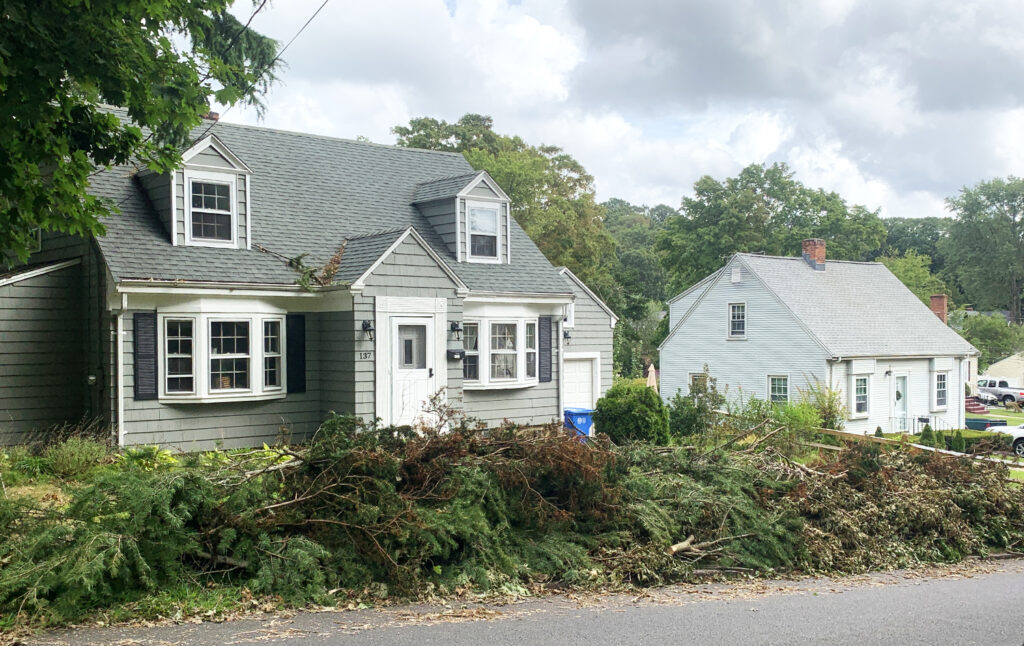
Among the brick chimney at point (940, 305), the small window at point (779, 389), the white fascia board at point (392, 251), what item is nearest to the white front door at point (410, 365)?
the white fascia board at point (392, 251)

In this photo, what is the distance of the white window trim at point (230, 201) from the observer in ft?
53.5

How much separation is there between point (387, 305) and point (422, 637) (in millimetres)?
10375

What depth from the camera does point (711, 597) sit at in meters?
8.89

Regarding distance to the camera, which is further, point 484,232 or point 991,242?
point 991,242

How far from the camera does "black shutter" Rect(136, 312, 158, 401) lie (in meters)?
15.2

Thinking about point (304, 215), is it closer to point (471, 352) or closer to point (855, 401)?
point (471, 352)

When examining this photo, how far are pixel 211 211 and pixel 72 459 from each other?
5.47 meters

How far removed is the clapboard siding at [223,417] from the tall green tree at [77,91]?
558 cm

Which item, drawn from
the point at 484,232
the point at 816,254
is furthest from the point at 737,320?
the point at 484,232

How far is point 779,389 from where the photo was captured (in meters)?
32.8

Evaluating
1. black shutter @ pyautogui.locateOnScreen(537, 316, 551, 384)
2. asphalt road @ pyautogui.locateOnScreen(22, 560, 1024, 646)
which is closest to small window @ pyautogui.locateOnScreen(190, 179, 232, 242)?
black shutter @ pyautogui.locateOnScreen(537, 316, 551, 384)


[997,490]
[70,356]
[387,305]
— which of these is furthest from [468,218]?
[997,490]

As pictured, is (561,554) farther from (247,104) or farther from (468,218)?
(247,104)

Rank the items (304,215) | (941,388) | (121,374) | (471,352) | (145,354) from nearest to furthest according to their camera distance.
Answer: (121,374)
(145,354)
(304,215)
(471,352)
(941,388)
